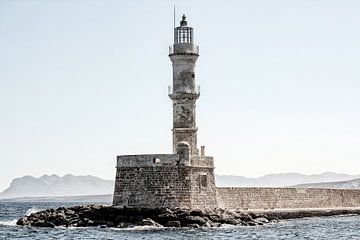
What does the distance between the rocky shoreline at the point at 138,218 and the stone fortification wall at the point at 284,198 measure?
101cm

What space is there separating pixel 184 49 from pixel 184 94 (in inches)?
82.0

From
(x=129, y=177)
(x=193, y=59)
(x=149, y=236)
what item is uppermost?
(x=193, y=59)

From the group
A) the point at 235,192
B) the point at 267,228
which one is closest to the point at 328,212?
the point at 235,192

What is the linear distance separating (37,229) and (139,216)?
4.21 m

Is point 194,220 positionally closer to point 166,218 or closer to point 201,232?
point 166,218

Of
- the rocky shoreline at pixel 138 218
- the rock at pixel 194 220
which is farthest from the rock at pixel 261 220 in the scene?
the rock at pixel 194 220

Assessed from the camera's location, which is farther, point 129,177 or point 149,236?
point 129,177

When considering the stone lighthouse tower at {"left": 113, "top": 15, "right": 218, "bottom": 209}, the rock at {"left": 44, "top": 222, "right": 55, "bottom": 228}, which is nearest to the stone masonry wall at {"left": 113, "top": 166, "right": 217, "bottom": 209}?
the stone lighthouse tower at {"left": 113, "top": 15, "right": 218, "bottom": 209}

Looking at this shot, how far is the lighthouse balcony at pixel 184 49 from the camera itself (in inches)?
1382

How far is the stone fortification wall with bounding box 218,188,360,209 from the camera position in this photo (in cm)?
3475

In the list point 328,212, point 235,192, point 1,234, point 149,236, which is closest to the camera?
point 149,236

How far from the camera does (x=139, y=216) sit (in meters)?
31.0

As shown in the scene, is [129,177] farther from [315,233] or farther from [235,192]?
[315,233]

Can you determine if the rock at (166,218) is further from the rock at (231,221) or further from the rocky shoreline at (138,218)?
the rock at (231,221)
